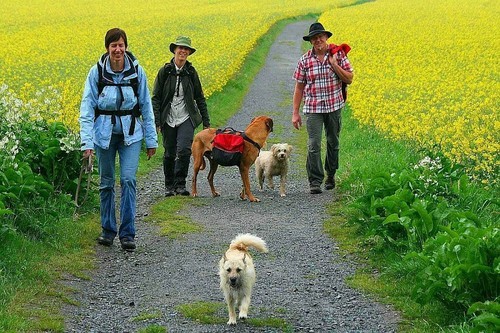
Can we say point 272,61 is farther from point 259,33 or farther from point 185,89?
point 185,89

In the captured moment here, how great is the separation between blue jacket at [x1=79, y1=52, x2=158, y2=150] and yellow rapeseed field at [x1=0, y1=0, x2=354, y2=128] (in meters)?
2.06

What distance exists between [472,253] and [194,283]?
268 centimetres

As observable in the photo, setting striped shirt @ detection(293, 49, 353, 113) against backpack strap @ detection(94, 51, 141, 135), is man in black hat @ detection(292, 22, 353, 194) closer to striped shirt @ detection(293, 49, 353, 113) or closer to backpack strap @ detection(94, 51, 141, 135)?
striped shirt @ detection(293, 49, 353, 113)

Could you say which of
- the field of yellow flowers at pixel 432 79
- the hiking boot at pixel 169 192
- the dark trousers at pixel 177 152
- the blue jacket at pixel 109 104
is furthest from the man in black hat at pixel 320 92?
the blue jacket at pixel 109 104

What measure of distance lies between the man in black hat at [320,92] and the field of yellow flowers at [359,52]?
149 cm

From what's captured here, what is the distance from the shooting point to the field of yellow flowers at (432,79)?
12906 mm

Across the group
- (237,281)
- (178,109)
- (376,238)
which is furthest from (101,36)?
(237,281)

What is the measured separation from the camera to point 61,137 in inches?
413

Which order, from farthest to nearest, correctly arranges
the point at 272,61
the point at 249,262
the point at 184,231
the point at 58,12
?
the point at 58,12, the point at 272,61, the point at 184,231, the point at 249,262

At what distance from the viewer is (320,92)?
484 inches

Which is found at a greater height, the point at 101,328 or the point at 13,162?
the point at 13,162

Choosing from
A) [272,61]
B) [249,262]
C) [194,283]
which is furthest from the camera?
[272,61]

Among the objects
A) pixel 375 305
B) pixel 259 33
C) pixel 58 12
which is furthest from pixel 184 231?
pixel 58 12

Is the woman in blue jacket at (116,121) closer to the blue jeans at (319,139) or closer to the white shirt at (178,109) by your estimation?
the white shirt at (178,109)
